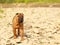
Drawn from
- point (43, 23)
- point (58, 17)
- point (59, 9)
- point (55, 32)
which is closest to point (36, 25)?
point (43, 23)

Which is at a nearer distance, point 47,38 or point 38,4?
point 47,38

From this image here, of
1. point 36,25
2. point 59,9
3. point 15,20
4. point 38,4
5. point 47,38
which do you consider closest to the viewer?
point 15,20

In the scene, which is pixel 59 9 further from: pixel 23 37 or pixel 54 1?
pixel 23 37

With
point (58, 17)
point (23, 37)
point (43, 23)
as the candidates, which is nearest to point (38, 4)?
point (58, 17)

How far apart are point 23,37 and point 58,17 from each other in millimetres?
3140

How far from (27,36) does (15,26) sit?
0.66m

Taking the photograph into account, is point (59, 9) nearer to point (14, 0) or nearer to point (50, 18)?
point (50, 18)

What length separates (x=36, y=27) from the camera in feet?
26.3

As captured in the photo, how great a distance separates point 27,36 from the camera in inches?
275

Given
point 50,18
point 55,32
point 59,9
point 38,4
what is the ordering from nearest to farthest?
1. point 55,32
2. point 50,18
3. point 59,9
4. point 38,4

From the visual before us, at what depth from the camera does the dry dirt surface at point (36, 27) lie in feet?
21.7

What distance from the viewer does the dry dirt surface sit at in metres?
6.63

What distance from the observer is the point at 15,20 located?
638 centimetres

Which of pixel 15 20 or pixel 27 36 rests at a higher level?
pixel 15 20
